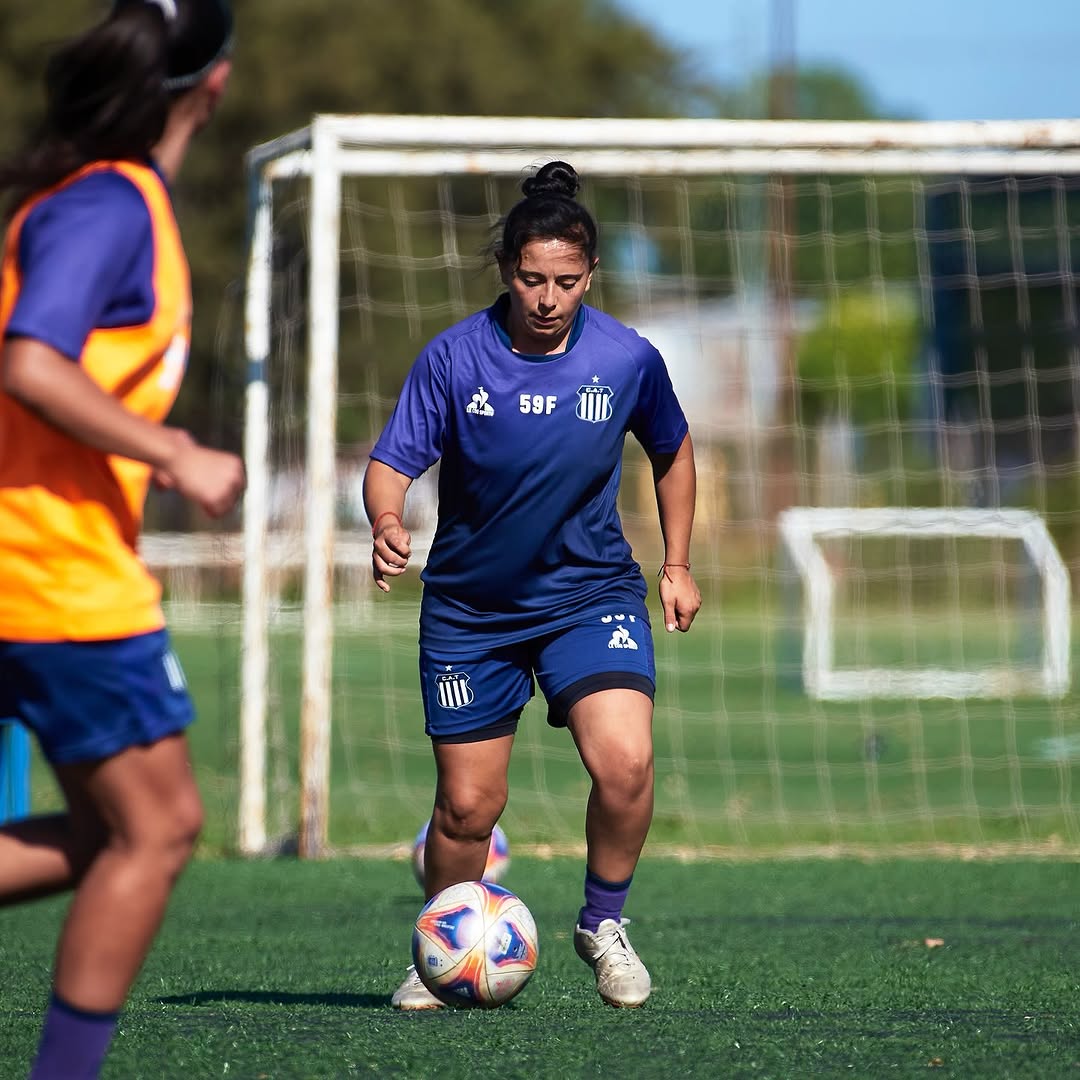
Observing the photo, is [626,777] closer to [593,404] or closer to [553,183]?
[593,404]

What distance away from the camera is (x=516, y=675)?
446 cm

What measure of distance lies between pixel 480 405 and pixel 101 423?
193cm

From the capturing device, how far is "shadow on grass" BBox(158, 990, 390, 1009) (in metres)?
4.31

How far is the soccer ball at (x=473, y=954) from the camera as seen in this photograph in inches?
163

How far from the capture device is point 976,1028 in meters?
3.94

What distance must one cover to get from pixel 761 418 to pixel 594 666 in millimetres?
42702

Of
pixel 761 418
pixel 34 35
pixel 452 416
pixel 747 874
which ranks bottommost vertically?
pixel 747 874

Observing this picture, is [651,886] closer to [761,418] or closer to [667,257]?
[667,257]

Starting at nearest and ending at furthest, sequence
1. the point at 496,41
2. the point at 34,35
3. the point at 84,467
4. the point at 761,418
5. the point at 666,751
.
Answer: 1. the point at 84,467
2. the point at 666,751
3. the point at 34,35
4. the point at 496,41
5. the point at 761,418

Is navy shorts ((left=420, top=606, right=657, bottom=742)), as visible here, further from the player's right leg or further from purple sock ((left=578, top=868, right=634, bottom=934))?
purple sock ((left=578, top=868, right=634, bottom=934))

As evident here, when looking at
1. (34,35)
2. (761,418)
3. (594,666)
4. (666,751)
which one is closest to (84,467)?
(594,666)

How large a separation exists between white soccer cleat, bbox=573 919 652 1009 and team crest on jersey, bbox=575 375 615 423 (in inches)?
48.7

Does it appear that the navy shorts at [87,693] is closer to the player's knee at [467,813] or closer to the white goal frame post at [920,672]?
the player's knee at [467,813]

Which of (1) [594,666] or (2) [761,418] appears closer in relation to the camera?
(1) [594,666]
